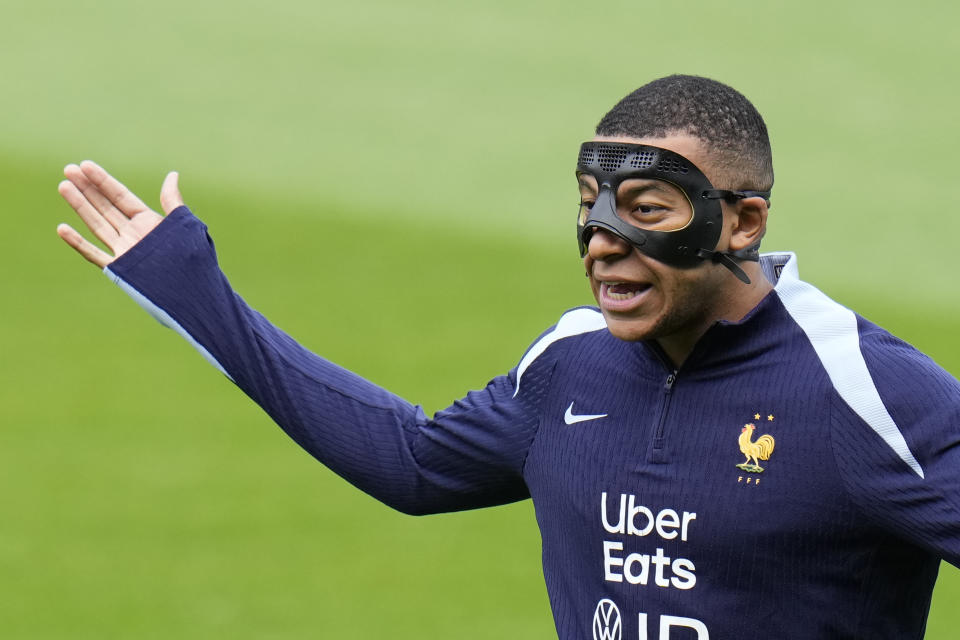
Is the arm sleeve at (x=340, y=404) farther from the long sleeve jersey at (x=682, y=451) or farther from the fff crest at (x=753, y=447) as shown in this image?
the fff crest at (x=753, y=447)

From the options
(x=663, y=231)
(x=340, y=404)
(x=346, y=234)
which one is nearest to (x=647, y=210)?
(x=663, y=231)

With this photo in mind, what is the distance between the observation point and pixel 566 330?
3.64 metres

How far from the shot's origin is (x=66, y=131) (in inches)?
500

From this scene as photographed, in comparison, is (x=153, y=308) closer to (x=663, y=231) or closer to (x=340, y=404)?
(x=340, y=404)

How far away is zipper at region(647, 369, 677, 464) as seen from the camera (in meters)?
3.26

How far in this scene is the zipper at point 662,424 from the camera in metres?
3.26

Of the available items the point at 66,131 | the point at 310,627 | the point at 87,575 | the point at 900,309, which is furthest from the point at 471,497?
the point at 66,131

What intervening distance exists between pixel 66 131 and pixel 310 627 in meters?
6.95

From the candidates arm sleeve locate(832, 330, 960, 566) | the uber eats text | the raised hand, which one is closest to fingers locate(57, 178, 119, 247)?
the raised hand

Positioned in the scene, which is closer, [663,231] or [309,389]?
[663,231]

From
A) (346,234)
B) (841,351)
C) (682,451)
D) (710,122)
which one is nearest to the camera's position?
(841,351)

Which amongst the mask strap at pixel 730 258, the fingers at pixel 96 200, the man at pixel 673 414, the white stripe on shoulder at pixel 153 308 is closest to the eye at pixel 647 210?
the man at pixel 673 414

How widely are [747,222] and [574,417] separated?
577mm

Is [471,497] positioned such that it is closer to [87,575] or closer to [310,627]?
[310,627]
